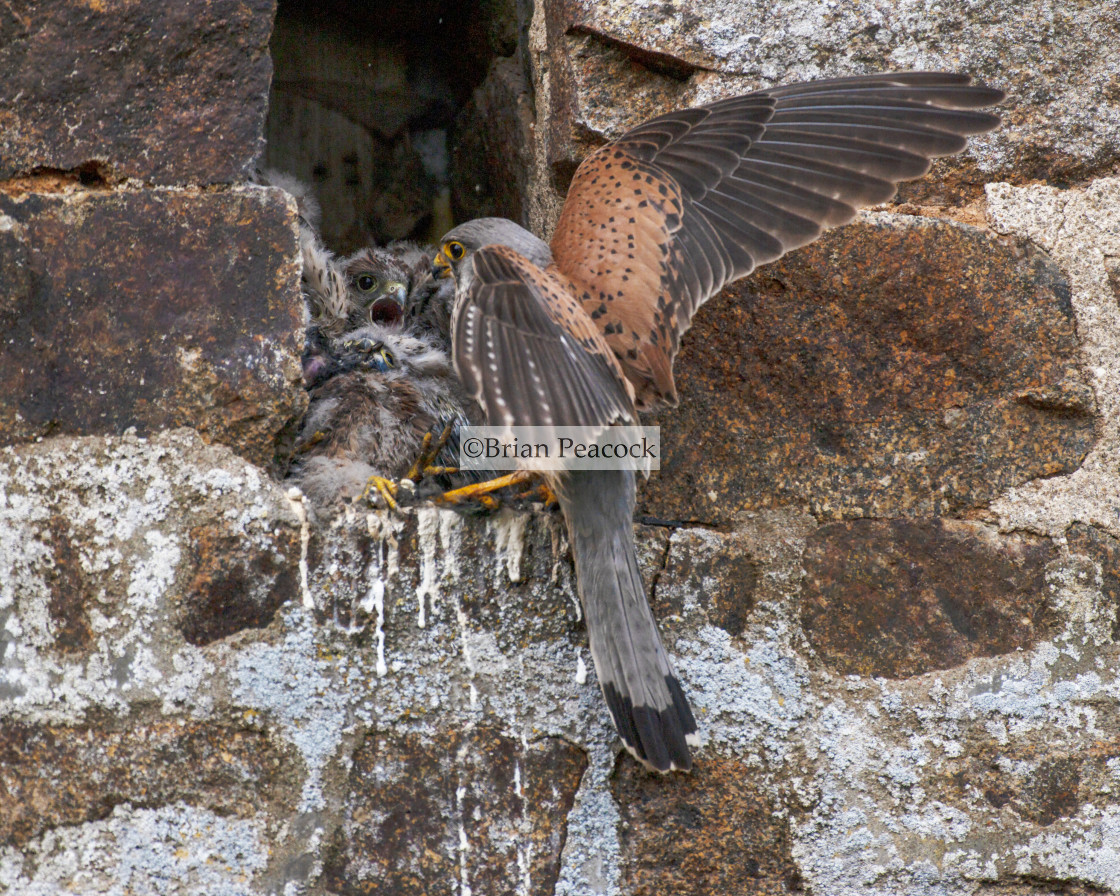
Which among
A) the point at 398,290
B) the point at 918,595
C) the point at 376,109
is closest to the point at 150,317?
the point at 398,290

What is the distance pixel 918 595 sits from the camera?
1937 mm

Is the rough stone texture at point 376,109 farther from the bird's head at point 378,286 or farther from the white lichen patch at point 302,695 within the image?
the white lichen patch at point 302,695

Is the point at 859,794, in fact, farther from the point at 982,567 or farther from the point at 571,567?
the point at 571,567

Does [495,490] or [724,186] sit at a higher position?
[724,186]

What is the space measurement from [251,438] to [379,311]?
1248 millimetres

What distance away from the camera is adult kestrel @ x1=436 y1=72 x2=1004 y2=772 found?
5.67ft

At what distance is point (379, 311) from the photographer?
304cm

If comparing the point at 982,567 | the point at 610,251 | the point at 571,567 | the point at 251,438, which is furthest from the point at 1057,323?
the point at 251,438

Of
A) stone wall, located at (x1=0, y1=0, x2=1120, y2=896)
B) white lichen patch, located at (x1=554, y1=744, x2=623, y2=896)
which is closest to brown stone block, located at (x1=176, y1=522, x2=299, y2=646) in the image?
stone wall, located at (x1=0, y1=0, x2=1120, y2=896)

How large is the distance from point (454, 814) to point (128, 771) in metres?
0.52

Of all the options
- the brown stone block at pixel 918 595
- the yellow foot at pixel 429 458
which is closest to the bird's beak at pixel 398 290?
the yellow foot at pixel 429 458

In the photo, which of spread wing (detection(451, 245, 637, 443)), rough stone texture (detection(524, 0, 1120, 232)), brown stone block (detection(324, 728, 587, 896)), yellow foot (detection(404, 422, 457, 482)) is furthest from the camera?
yellow foot (detection(404, 422, 457, 482))

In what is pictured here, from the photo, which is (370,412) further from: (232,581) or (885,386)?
(885,386)

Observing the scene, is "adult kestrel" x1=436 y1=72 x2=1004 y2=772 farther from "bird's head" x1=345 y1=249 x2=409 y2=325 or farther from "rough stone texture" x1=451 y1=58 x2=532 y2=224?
"bird's head" x1=345 y1=249 x2=409 y2=325
